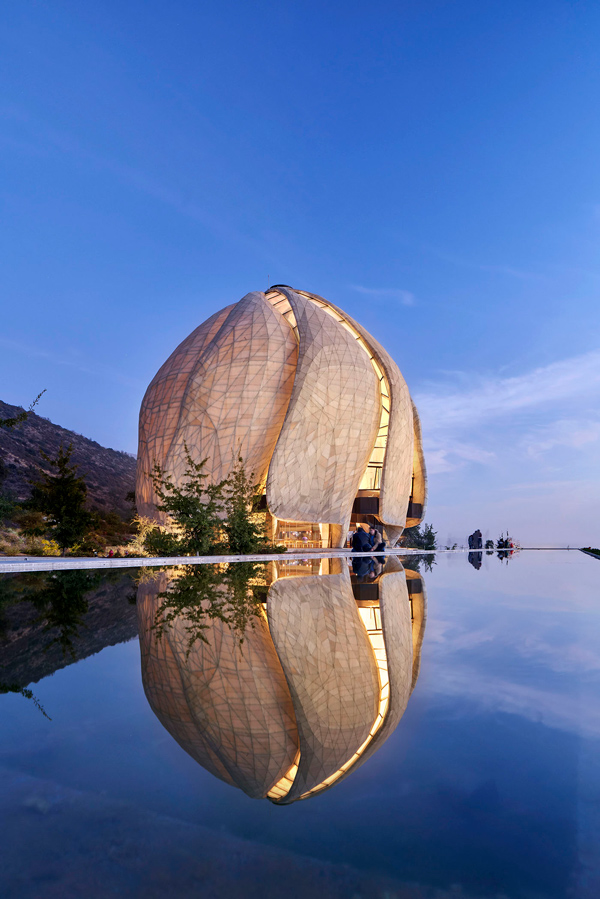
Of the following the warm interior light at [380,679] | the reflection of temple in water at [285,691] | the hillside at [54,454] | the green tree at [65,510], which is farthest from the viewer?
the hillside at [54,454]

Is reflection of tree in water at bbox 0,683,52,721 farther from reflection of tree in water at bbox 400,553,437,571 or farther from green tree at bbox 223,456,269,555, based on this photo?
green tree at bbox 223,456,269,555

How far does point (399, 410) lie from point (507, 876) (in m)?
30.4

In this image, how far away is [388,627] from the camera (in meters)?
6.06

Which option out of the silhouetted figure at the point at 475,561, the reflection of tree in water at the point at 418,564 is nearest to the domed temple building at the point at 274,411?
the reflection of tree in water at the point at 418,564

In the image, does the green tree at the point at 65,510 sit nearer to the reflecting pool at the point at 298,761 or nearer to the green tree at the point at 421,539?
the reflecting pool at the point at 298,761

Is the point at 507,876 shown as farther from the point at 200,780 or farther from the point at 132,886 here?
the point at 200,780

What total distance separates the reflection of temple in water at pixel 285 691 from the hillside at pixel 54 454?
43081 mm

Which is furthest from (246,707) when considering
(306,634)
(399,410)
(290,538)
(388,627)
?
(399,410)

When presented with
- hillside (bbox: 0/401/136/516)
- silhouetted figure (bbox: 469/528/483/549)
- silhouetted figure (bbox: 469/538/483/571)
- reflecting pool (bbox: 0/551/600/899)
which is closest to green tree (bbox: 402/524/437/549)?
silhouetted figure (bbox: 469/528/483/549)

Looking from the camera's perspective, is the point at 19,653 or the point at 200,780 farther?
the point at 19,653

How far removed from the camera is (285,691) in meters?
3.61

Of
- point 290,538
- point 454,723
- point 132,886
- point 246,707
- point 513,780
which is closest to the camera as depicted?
point 132,886

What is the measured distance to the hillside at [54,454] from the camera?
47.3 m

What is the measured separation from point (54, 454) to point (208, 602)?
180ft
